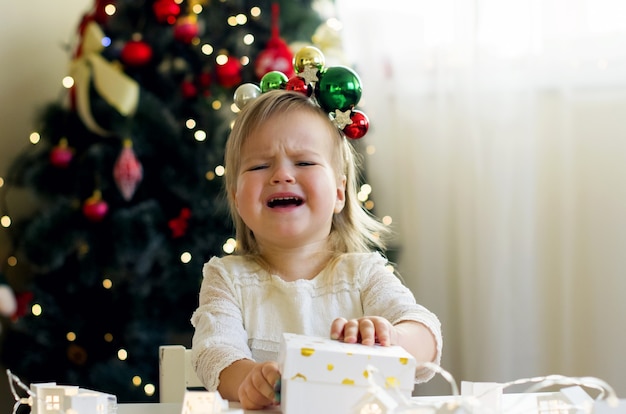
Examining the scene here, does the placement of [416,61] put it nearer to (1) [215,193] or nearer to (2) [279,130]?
(1) [215,193]

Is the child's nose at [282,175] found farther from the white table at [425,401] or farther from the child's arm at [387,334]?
the white table at [425,401]

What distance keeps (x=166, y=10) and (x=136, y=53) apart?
0.49ft

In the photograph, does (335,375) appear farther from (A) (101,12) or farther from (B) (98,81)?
(A) (101,12)

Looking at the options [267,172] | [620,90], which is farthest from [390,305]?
[620,90]

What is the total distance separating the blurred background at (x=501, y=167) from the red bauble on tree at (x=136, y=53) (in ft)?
0.65

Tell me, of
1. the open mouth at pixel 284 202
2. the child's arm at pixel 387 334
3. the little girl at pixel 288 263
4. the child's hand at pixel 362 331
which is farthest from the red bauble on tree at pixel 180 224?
the child's hand at pixel 362 331

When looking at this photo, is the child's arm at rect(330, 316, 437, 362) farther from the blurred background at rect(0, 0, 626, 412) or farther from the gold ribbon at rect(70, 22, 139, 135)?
the gold ribbon at rect(70, 22, 139, 135)

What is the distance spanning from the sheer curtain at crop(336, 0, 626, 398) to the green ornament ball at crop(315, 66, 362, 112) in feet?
4.19

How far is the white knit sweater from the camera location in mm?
1142

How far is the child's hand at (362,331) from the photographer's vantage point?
0.83m

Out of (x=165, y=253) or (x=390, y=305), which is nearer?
(x=390, y=305)

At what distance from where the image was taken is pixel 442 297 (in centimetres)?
252

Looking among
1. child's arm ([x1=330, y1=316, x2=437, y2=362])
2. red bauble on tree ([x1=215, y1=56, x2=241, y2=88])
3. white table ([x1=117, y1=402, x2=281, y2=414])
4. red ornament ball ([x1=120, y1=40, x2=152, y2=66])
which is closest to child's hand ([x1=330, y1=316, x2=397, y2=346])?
child's arm ([x1=330, y1=316, x2=437, y2=362])

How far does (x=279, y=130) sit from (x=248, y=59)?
1198 mm
